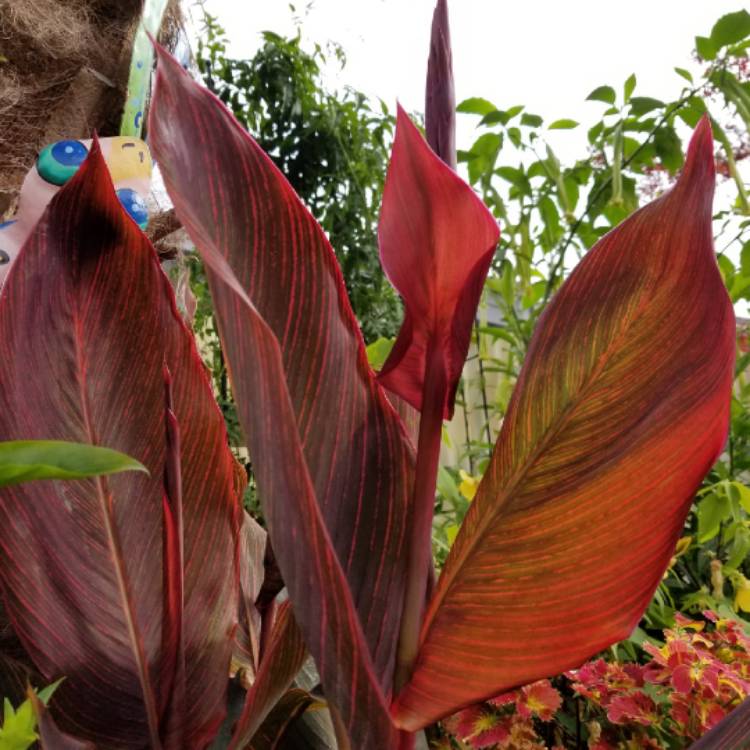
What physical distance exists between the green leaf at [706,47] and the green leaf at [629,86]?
0.31 feet

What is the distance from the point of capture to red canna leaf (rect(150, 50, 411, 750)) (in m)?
0.29

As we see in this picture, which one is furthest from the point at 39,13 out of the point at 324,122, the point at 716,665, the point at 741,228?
the point at 324,122

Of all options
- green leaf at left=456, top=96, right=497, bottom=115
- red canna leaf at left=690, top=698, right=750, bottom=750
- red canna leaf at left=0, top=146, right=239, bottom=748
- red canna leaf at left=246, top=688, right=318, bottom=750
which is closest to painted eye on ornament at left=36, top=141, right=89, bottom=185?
red canna leaf at left=0, top=146, right=239, bottom=748

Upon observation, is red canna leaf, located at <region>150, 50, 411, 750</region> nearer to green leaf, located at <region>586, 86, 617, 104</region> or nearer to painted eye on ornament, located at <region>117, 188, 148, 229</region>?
painted eye on ornament, located at <region>117, 188, 148, 229</region>

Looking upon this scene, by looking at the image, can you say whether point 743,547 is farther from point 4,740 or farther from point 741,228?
point 4,740

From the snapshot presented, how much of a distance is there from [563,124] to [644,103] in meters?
0.14

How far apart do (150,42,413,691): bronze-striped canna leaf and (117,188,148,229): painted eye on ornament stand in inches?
11.3

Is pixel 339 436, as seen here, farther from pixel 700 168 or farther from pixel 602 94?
pixel 602 94

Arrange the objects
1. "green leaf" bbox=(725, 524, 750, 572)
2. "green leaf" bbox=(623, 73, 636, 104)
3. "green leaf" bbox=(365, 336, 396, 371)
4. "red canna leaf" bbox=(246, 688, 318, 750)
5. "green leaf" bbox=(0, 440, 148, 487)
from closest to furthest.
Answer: "green leaf" bbox=(0, 440, 148, 487), "red canna leaf" bbox=(246, 688, 318, 750), "green leaf" bbox=(365, 336, 396, 371), "green leaf" bbox=(725, 524, 750, 572), "green leaf" bbox=(623, 73, 636, 104)

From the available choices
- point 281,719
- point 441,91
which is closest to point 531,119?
point 441,91

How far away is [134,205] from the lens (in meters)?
0.58

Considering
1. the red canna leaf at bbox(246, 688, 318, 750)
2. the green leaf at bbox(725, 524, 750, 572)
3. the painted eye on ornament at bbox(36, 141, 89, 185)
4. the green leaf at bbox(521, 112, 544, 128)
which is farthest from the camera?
the green leaf at bbox(521, 112, 544, 128)

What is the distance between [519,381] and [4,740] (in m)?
0.24

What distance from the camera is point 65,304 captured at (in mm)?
403
